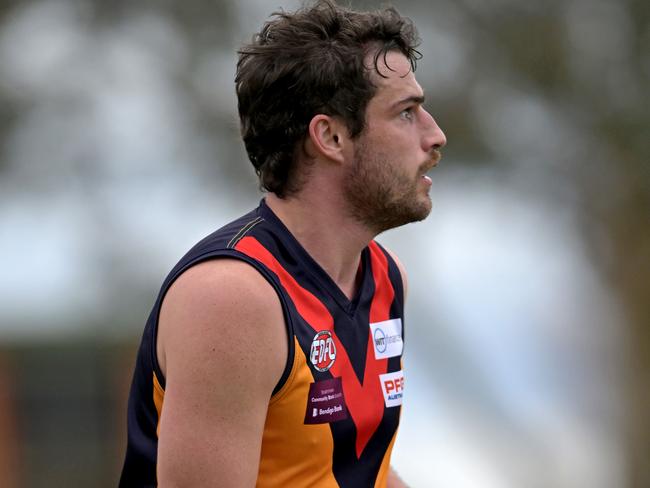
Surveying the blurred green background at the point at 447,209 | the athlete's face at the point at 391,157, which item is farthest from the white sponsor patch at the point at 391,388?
the blurred green background at the point at 447,209

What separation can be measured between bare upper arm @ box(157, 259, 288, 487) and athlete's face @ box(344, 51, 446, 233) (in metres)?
0.55

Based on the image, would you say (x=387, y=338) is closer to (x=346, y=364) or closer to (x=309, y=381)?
(x=346, y=364)

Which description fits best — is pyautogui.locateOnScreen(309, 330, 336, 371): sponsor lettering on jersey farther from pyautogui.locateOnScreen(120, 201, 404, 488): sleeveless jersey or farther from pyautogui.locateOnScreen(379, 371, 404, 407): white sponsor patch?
pyautogui.locateOnScreen(379, 371, 404, 407): white sponsor patch

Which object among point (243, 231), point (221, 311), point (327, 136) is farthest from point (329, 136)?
point (221, 311)

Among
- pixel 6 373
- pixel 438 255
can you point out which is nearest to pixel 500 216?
pixel 438 255

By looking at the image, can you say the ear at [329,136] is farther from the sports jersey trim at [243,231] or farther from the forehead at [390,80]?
the sports jersey trim at [243,231]

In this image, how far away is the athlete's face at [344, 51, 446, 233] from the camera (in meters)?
2.76

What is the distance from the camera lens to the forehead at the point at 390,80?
279 cm

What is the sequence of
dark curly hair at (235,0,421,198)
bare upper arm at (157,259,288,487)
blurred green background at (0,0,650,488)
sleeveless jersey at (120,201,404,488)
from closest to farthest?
1. bare upper arm at (157,259,288,487)
2. sleeveless jersey at (120,201,404,488)
3. dark curly hair at (235,0,421,198)
4. blurred green background at (0,0,650,488)

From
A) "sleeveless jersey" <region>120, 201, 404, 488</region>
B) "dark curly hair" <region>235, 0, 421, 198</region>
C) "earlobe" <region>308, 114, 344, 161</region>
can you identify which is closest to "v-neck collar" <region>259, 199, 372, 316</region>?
"sleeveless jersey" <region>120, 201, 404, 488</region>

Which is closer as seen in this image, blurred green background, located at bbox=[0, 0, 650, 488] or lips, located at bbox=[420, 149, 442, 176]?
lips, located at bbox=[420, 149, 442, 176]

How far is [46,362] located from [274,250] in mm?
6395

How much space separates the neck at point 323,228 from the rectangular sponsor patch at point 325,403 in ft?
1.09

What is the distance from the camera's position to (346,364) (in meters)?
2.65
